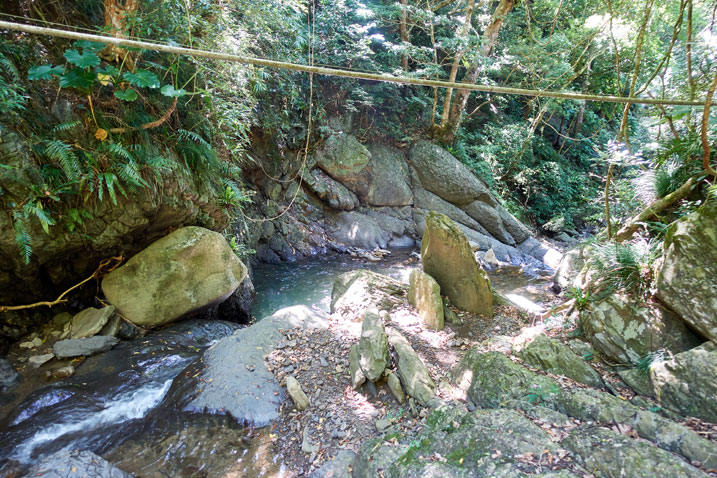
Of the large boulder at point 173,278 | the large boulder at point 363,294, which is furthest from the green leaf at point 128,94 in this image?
the large boulder at point 363,294

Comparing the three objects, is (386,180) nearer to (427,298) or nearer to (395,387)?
(427,298)

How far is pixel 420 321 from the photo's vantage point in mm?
4789

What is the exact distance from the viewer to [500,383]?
2.82m

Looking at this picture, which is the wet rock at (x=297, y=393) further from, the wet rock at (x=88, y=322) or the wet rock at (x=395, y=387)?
the wet rock at (x=88, y=322)

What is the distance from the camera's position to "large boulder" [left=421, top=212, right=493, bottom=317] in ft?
16.5

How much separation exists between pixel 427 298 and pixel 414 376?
181 centimetres

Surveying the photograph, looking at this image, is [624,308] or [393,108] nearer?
[624,308]

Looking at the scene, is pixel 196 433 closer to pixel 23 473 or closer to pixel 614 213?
pixel 23 473

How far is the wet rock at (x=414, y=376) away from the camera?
3.00 m

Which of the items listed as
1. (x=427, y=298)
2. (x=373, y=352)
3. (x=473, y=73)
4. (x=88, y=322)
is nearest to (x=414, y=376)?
(x=373, y=352)

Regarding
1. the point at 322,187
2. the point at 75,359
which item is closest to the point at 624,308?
the point at 75,359

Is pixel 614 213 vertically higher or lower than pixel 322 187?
higher

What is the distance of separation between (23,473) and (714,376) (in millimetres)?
5316

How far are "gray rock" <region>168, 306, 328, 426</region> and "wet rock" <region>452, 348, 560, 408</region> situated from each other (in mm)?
1937
